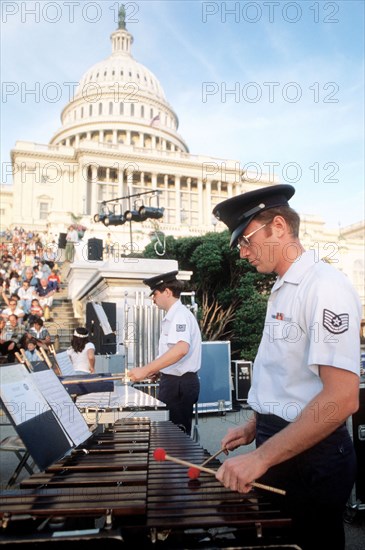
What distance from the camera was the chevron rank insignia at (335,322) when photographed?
191 centimetres

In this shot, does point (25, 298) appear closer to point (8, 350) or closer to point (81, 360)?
point (8, 350)

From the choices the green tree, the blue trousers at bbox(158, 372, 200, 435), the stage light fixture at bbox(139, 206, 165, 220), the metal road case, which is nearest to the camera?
the blue trousers at bbox(158, 372, 200, 435)

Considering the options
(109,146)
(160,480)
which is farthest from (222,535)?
(109,146)

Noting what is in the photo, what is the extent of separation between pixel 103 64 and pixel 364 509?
9617cm

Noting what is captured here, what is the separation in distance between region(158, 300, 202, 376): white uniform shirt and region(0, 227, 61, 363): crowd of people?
4.15 m

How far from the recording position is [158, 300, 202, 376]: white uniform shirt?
4.79 metres

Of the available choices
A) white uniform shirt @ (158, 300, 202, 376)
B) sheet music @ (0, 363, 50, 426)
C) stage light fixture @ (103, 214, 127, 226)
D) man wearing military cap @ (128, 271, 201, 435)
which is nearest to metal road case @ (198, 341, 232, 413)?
stage light fixture @ (103, 214, 127, 226)

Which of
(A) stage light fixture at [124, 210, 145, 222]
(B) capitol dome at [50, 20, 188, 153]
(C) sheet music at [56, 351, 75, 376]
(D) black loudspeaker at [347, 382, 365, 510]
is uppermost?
(B) capitol dome at [50, 20, 188, 153]

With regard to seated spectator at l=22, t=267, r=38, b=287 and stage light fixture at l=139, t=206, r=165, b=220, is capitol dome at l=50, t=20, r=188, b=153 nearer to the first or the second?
seated spectator at l=22, t=267, r=38, b=287

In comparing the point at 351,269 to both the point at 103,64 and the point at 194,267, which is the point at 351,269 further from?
the point at 103,64

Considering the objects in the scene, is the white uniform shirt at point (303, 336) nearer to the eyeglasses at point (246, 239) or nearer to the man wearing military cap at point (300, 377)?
the man wearing military cap at point (300, 377)

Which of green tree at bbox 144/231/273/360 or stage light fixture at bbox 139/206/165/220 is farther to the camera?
green tree at bbox 144/231/273/360

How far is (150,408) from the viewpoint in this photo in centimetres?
440

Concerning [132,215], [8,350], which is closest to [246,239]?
[8,350]
